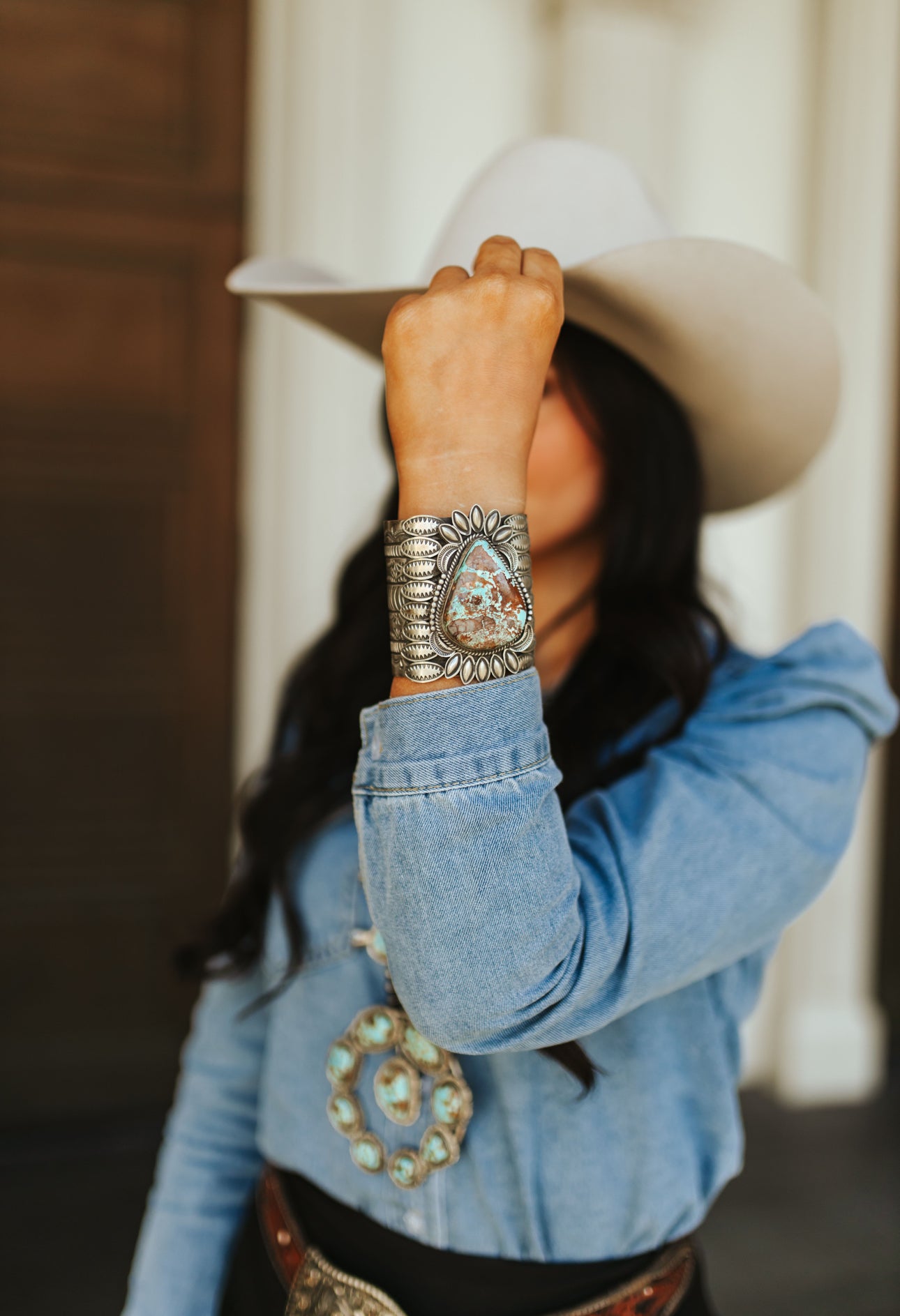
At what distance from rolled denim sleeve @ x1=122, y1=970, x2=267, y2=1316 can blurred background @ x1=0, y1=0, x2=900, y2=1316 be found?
5.01 ft

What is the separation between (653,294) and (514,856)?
53 cm

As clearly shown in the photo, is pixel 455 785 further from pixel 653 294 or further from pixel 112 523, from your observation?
pixel 112 523

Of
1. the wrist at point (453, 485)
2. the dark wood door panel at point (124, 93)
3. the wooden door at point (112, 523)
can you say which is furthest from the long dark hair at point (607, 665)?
the dark wood door panel at point (124, 93)

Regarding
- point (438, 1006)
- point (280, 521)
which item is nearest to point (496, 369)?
point (438, 1006)

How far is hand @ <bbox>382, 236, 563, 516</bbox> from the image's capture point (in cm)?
54

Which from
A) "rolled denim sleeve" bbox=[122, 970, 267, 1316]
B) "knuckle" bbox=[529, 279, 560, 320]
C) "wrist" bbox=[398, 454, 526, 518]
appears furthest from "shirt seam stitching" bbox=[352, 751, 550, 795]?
"rolled denim sleeve" bbox=[122, 970, 267, 1316]

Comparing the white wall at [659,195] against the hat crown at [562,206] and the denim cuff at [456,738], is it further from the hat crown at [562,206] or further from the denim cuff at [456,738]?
the denim cuff at [456,738]

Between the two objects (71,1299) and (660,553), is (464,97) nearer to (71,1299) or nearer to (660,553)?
(660,553)

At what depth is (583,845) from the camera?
25.8 inches

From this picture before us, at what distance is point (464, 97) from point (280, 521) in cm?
116

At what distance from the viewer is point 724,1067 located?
0.80 m

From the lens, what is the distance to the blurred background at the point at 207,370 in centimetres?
241

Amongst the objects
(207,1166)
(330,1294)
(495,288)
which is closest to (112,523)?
(207,1166)

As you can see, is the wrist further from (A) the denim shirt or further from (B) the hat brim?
(B) the hat brim
